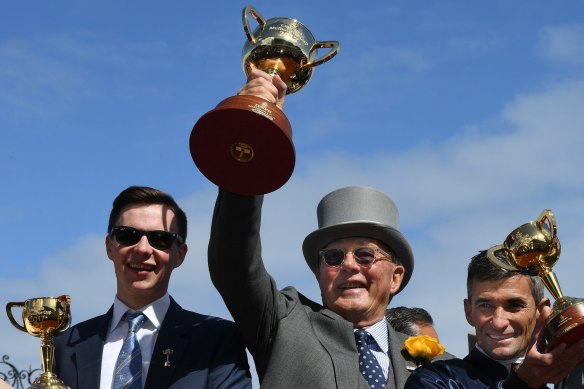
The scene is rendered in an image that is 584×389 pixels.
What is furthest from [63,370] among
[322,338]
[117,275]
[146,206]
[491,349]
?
[491,349]

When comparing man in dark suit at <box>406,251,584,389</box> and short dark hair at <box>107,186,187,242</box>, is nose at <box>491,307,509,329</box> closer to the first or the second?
man in dark suit at <box>406,251,584,389</box>

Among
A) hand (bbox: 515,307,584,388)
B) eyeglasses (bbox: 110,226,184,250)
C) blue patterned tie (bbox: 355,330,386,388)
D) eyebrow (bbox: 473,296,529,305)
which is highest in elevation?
eyeglasses (bbox: 110,226,184,250)

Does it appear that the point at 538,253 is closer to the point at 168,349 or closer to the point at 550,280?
the point at 550,280

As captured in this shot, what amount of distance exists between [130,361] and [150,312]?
353mm

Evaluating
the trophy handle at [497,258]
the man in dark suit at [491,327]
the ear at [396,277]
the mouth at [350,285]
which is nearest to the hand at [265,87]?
the mouth at [350,285]

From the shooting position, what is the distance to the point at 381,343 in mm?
6117

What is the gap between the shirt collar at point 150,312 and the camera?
19.2 feet

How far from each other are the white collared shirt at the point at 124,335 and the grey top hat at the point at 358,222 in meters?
1.05

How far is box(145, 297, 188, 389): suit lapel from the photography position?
5566 mm

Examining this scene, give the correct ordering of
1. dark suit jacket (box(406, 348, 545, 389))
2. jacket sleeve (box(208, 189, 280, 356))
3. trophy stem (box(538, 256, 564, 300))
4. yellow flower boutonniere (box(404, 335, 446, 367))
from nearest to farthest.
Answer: trophy stem (box(538, 256, 564, 300)) → jacket sleeve (box(208, 189, 280, 356)) → dark suit jacket (box(406, 348, 545, 389)) → yellow flower boutonniere (box(404, 335, 446, 367))

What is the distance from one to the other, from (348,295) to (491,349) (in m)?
0.93

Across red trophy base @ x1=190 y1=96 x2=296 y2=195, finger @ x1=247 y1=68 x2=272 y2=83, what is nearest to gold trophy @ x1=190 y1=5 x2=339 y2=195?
red trophy base @ x1=190 y1=96 x2=296 y2=195

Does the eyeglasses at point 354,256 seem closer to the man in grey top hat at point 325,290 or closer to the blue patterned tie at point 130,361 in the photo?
the man in grey top hat at point 325,290

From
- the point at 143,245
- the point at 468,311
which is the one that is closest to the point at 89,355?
the point at 143,245
